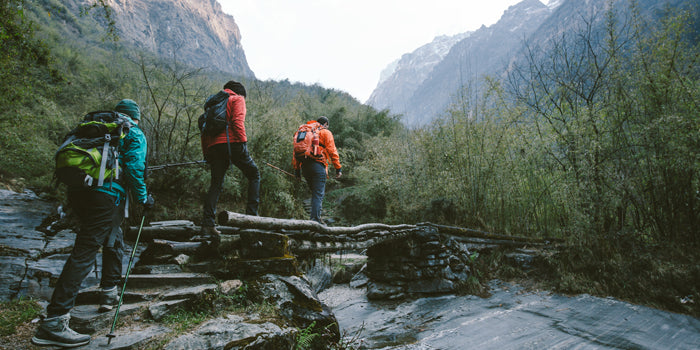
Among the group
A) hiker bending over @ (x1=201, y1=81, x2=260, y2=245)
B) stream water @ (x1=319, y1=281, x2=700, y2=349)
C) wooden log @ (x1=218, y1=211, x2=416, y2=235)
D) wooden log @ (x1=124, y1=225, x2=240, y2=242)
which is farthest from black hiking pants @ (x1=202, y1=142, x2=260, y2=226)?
stream water @ (x1=319, y1=281, x2=700, y2=349)

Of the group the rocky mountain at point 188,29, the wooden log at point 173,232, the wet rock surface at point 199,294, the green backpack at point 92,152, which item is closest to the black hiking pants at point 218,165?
the wet rock surface at point 199,294

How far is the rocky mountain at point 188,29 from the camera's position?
1716 inches

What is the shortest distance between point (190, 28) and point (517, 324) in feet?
277

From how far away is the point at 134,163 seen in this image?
243 cm

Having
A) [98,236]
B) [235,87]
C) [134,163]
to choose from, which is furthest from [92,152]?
[235,87]

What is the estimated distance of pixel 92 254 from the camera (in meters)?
2.12

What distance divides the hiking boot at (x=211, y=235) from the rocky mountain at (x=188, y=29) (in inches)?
1531

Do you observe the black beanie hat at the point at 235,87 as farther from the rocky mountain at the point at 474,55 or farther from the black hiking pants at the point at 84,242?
the rocky mountain at the point at 474,55

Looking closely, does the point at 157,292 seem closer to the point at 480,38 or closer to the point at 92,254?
the point at 92,254

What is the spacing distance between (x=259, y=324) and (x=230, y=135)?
2059mm

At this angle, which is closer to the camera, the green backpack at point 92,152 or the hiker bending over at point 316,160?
the green backpack at point 92,152

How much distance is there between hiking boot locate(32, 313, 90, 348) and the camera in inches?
70.5

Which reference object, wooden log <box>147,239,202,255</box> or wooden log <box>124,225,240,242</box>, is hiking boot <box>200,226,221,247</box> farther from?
wooden log <box>124,225,240,242</box>

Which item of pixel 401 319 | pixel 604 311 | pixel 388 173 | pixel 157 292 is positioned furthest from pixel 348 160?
pixel 157 292
